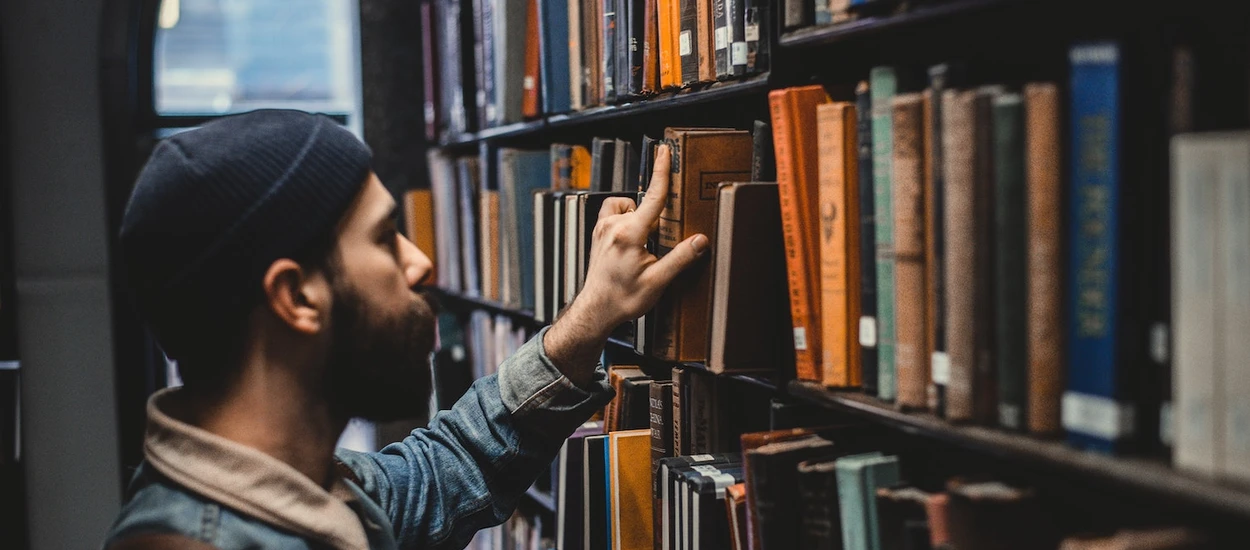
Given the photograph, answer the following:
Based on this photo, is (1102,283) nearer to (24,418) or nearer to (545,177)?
(545,177)

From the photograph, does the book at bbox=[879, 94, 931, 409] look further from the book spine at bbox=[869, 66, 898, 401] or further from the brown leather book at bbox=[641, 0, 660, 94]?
the brown leather book at bbox=[641, 0, 660, 94]

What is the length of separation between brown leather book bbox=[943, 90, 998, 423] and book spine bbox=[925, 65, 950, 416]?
10mm

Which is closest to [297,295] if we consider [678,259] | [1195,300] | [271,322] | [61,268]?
[271,322]

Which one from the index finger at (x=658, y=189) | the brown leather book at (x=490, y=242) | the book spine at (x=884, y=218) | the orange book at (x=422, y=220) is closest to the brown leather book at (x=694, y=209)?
the index finger at (x=658, y=189)

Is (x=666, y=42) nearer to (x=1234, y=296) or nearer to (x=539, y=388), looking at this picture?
(x=539, y=388)

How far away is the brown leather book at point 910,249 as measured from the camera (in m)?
1.08

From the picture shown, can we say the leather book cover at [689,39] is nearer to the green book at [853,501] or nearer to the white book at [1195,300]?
the green book at [853,501]

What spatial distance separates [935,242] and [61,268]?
342cm

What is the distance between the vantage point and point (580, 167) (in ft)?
7.29

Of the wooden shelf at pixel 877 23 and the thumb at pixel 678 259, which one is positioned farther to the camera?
the thumb at pixel 678 259

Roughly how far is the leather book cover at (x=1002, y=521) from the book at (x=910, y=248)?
0.51 ft

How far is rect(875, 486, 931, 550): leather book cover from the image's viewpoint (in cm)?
109

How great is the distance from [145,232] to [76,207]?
2743 millimetres

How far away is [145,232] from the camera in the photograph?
1.22 m
